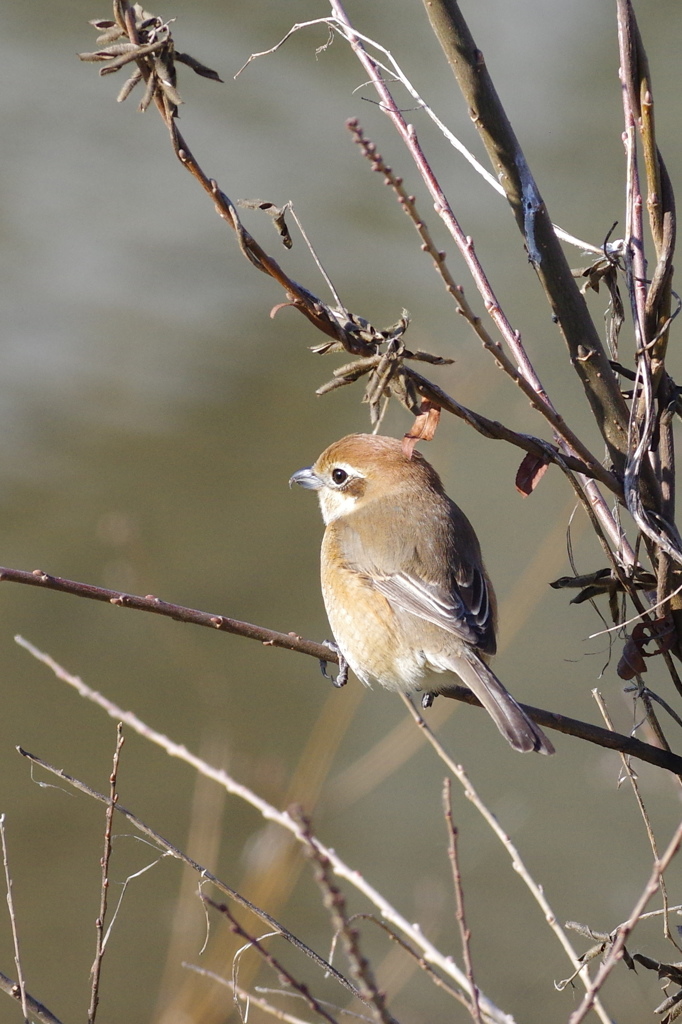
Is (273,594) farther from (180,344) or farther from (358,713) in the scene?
(180,344)

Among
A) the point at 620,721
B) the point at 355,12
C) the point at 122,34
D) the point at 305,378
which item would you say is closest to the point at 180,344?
the point at 305,378

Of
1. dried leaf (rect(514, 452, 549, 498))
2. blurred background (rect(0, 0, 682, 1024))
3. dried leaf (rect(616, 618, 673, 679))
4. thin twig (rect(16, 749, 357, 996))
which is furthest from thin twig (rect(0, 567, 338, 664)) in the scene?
blurred background (rect(0, 0, 682, 1024))

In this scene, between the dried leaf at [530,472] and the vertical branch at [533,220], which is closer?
the vertical branch at [533,220]

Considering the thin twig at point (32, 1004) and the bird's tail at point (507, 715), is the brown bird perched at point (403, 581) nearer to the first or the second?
the bird's tail at point (507, 715)

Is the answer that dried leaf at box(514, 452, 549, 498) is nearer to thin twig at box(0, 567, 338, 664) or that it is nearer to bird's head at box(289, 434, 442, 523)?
thin twig at box(0, 567, 338, 664)

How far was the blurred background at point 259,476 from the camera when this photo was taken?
5.23 m

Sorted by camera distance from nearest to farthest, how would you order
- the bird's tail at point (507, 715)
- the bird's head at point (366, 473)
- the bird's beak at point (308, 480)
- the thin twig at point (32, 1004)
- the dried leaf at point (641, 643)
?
the thin twig at point (32, 1004) → the dried leaf at point (641, 643) → the bird's tail at point (507, 715) → the bird's head at point (366, 473) → the bird's beak at point (308, 480)

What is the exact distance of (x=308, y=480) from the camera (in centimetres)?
363

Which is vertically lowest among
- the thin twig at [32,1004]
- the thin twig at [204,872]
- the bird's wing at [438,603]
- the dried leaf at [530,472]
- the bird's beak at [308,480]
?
the thin twig at [32,1004]

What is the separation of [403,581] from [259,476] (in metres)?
2.97

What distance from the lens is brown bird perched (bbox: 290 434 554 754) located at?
2980 mm

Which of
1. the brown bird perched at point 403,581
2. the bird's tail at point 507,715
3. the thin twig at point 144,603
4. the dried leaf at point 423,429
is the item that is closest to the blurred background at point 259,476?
the brown bird perched at point 403,581

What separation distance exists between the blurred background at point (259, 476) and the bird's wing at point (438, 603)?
6.22 ft

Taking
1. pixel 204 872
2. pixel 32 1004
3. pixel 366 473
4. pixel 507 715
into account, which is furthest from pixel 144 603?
A: pixel 366 473
